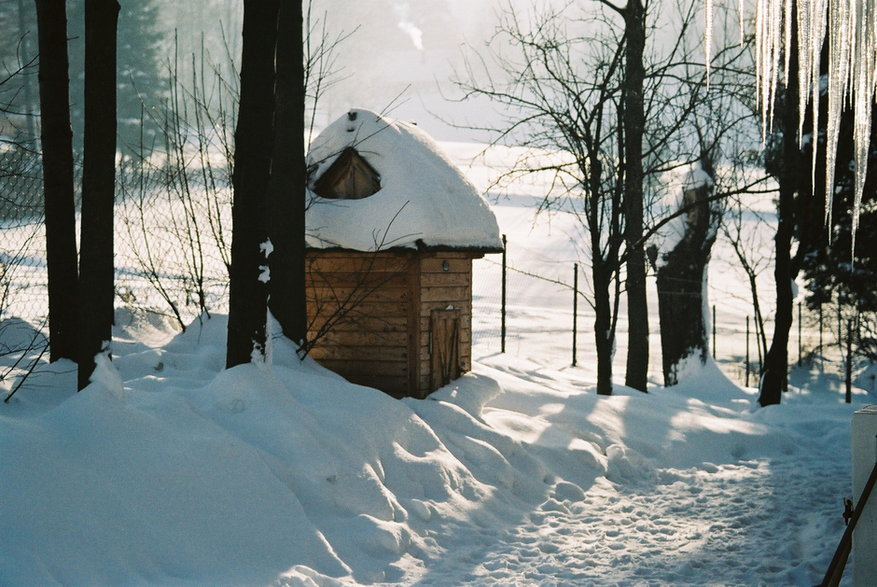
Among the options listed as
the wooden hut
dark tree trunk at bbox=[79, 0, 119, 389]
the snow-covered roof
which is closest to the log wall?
the wooden hut

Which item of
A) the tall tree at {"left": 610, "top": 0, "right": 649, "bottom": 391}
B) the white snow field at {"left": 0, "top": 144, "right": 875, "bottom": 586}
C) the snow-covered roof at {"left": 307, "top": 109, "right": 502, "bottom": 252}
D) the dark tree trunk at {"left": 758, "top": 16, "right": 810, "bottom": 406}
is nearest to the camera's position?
the white snow field at {"left": 0, "top": 144, "right": 875, "bottom": 586}

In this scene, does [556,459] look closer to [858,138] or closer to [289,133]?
[289,133]

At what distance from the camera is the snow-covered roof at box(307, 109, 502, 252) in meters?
10.1

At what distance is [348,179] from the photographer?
11.0 m

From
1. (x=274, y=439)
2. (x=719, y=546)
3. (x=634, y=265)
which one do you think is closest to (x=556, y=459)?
(x=719, y=546)

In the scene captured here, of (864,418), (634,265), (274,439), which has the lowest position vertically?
(274,439)

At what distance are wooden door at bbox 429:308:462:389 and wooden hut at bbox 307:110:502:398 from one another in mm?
13

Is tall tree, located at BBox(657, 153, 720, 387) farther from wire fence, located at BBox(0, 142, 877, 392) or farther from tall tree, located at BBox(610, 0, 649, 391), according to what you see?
tall tree, located at BBox(610, 0, 649, 391)

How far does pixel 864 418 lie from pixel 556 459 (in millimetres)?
4363

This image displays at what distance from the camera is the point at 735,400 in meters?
16.9

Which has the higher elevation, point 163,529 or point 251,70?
point 251,70

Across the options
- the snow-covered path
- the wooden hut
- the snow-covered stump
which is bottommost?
the snow-covered path

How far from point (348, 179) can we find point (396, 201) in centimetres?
104

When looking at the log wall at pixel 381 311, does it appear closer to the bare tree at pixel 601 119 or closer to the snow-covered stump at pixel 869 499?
the bare tree at pixel 601 119
